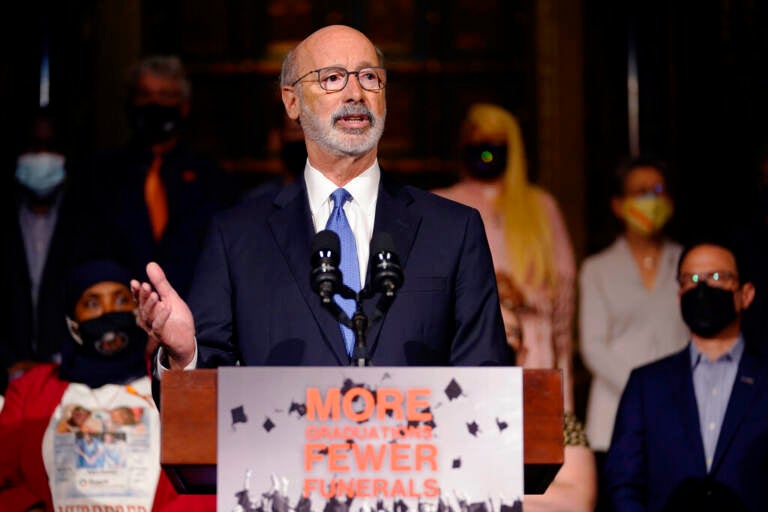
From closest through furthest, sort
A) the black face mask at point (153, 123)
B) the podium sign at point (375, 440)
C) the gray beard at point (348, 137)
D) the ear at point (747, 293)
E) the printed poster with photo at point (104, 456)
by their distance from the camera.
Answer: the podium sign at point (375, 440) → the gray beard at point (348, 137) → the printed poster with photo at point (104, 456) → the ear at point (747, 293) → the black face mask at point (153, 123)

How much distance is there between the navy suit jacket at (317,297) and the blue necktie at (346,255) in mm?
55

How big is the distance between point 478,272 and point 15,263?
3.15m

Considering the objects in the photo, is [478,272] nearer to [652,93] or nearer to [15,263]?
[15,263]

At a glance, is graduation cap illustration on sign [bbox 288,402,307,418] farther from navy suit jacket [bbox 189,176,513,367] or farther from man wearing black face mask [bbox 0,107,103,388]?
man wearing black face mask [bbox 0,107,103,388]

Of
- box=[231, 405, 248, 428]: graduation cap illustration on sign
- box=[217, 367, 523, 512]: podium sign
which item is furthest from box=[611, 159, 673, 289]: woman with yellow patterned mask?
box=[231, 405, 248, 428]: graduation cap illustration on sign

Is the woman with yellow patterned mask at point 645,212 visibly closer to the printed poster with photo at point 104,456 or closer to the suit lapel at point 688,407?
the suit lapel at point 688,407

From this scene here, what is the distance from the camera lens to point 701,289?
5047mm

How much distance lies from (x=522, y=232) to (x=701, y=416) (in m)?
1.36

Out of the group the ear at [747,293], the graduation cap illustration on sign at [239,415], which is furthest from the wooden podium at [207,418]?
the ear at [747,293]

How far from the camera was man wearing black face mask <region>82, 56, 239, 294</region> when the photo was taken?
18.6 ft

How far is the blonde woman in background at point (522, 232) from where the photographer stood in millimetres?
5949

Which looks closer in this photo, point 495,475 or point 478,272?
point 495,475

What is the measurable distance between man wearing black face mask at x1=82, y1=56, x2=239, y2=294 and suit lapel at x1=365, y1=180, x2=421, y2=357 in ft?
8.27

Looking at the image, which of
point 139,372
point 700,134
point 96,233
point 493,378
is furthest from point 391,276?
point 700,134
